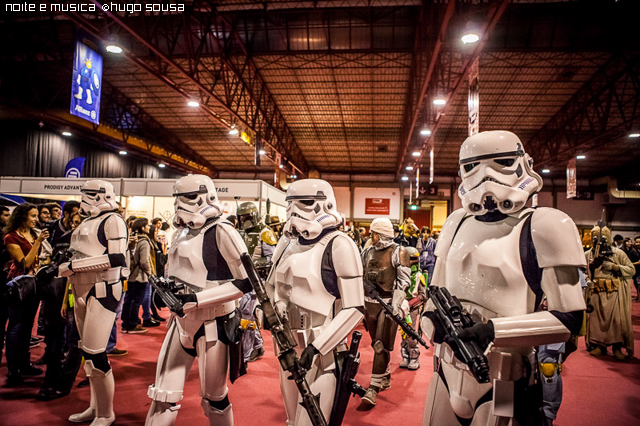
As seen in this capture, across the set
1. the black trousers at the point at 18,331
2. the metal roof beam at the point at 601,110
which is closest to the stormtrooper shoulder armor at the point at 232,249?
the black trousers at the point at 18,331

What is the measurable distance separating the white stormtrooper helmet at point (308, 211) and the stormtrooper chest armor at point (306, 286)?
9 centimetres

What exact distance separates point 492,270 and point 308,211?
1160mm

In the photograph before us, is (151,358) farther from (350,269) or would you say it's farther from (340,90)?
(340,90)

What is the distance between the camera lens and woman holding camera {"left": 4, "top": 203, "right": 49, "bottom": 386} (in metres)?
4.45

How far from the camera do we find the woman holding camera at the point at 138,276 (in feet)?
22.2

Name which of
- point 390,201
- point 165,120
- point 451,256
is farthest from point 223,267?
point 390,201

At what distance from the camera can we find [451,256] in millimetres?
1947

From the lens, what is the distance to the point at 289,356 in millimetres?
2064

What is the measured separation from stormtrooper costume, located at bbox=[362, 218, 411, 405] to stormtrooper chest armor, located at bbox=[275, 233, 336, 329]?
2.04 m

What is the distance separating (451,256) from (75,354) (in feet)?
12.8

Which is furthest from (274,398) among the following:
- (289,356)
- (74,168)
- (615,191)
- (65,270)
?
(615,191)

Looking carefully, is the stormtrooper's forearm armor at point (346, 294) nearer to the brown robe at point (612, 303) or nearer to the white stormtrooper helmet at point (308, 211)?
the white stormtrooper helmet at point (308, 211)

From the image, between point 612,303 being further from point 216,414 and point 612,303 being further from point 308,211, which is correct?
point 216,414

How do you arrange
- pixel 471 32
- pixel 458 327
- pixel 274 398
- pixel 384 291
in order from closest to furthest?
1. pixel 458 327
2. pixel 274 398
3. pixel 384 291
4. pixel 471 32
